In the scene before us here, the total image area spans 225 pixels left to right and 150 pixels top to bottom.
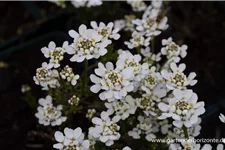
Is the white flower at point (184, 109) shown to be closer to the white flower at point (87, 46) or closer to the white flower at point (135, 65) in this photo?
the white flower at point (135, 65)

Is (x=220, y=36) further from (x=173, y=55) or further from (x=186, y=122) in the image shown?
(x=186, y=122)

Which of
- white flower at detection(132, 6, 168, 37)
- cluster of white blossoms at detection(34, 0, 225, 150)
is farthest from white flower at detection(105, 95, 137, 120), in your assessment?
white flower at detection(132, 6, 168, 37)

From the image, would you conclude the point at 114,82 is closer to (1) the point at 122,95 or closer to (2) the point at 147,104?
(1) the point at 122,95

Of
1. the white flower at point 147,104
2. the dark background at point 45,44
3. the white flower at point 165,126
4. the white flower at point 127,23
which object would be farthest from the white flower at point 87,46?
the dark background at point 45,44

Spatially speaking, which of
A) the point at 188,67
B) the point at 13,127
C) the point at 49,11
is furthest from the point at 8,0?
the point at 188,67

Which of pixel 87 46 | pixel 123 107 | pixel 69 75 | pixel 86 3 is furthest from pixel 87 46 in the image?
pixel 86 3
